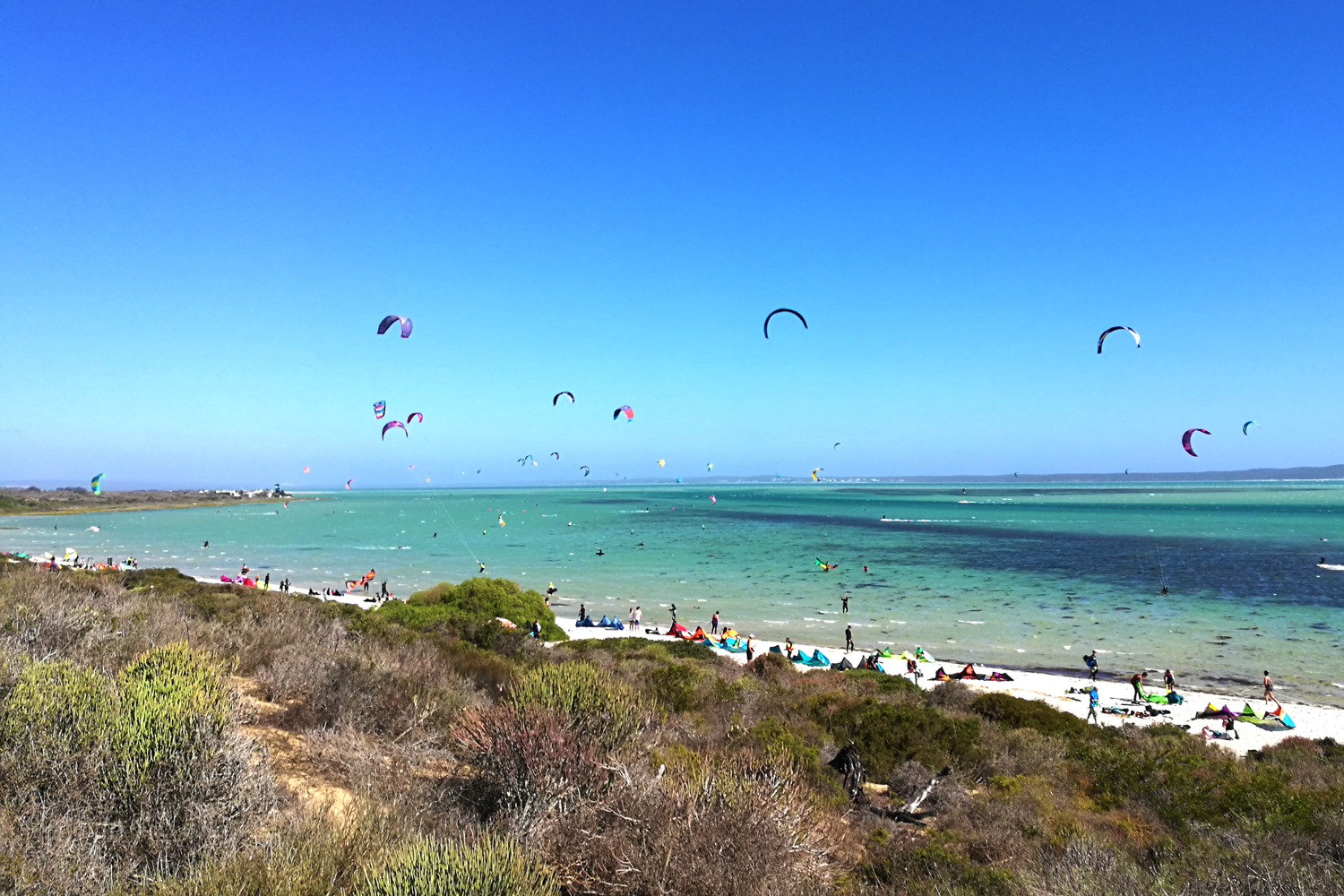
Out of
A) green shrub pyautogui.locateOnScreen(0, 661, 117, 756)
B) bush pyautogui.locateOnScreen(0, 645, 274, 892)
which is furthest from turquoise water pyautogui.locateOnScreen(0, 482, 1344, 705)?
green shrub pyautogui.locateOnScreen(0, 661, 117, 756)

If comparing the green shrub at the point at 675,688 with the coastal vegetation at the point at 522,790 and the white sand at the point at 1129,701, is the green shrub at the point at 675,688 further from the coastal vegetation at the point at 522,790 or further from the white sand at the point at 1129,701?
the white sand at the point at 1129,701

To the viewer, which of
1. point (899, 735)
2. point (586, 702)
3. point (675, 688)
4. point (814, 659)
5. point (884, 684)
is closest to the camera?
point (586, 702)

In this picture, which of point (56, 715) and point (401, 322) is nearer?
point (56, 715)

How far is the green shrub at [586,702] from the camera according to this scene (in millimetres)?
6473

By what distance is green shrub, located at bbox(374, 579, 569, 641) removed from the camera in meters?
19.9

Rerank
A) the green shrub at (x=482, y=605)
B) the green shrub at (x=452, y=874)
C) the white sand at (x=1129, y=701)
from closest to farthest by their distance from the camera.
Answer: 1. the green shrub at (x=452, y=874)
2. the white sand at (x=1129, y=701)
3. the green shrub at (x=482, y=605)

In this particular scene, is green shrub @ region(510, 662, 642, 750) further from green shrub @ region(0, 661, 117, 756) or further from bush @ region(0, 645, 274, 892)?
green shrub @ region(0, 661, 117, 756)

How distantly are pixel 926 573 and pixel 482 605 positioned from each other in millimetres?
32326

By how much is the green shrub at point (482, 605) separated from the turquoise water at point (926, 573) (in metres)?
7.89

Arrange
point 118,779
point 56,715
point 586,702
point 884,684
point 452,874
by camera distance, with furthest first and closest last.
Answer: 1. point 884,684
2. point 586,702
3. point 56,715
4. point 118,779
5. point 452,874

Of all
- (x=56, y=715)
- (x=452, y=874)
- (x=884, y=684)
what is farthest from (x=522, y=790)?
(x=884, y=684)

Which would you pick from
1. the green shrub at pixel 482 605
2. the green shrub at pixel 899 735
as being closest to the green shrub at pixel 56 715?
the green shrub at pixel 899 735

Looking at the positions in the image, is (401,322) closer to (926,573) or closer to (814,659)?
(814,659)

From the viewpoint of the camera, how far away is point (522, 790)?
539 cm
